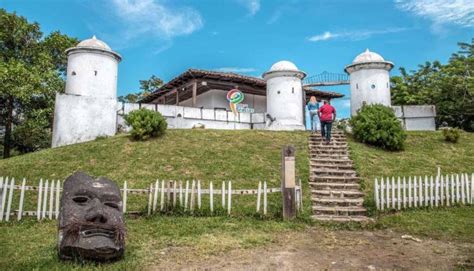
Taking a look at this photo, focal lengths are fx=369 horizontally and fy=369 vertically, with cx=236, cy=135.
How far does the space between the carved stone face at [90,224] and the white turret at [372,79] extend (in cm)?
1892

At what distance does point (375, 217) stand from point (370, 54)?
15654mm

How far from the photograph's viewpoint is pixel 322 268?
5746 mm

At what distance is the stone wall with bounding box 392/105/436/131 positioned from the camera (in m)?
21.6

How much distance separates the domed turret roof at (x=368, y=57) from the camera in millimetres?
22156

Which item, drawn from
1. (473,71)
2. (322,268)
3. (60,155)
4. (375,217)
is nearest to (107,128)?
(60,155)

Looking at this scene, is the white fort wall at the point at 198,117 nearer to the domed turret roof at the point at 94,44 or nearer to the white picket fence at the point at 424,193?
the domed turret roof at the point at 94,44

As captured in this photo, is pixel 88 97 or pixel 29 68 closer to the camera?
pixel 88 97

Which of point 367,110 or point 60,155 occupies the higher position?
point 367,110

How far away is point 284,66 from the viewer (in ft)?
76.7

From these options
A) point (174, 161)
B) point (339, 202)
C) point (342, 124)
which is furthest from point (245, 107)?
point (339, 202)

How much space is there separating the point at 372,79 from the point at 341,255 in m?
17.7

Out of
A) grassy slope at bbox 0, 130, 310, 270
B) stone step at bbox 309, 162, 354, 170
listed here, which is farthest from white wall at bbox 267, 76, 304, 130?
stone step at bbox 309, 162, 354, 170

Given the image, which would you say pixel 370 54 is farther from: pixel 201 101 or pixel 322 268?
pixel 322 268

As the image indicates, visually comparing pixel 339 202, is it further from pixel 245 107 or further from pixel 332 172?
pixel 245 107
